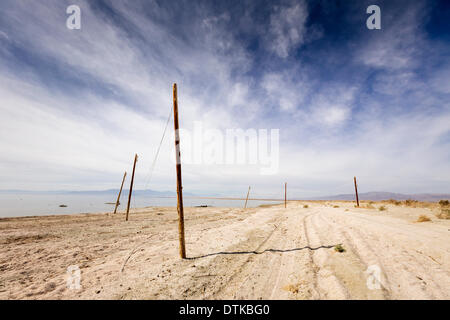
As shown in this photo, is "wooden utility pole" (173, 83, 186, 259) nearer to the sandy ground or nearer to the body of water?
the sandy ground

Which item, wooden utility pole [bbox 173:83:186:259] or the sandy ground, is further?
wooden utility pole [bbox 173:83:186:259]

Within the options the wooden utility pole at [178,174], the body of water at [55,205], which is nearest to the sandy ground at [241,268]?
the wooden utility pole at [178,174]

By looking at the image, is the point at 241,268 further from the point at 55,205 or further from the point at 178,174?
the point at 55,205

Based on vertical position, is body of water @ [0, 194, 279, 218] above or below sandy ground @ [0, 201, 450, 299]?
below

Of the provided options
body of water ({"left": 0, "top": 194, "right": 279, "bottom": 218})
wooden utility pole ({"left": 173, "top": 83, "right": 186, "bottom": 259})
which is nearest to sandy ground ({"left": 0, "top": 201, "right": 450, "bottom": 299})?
wooden utility pole ({"left": 173, "top": 83, "right": 186, "bottom": 259})

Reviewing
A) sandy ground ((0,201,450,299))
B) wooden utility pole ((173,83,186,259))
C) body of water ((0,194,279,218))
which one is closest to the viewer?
sandy ground ((0,201,450,299))

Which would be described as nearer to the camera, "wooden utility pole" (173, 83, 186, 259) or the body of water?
"wooden utility pole" (173, 83, 186, 259)

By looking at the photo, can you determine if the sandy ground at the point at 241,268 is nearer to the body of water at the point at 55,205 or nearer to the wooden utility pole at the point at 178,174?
the wooden utility pole at the point at 178,174

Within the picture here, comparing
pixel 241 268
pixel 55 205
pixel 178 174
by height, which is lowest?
pixel 55 205

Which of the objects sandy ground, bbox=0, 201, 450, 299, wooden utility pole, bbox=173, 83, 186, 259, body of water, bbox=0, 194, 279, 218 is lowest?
body of water, bbox=0, 194, 279, 218

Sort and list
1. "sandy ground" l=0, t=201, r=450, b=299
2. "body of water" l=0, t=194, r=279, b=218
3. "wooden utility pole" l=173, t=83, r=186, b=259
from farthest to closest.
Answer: "body of water" l=0, t=194, r=279, b=218 < "wooden utility pole" l=173, t=83, r=186, b=259 < "sandy ground" l=0, t=201, r=450, b=299

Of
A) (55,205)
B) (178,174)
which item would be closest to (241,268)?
(178,174)
